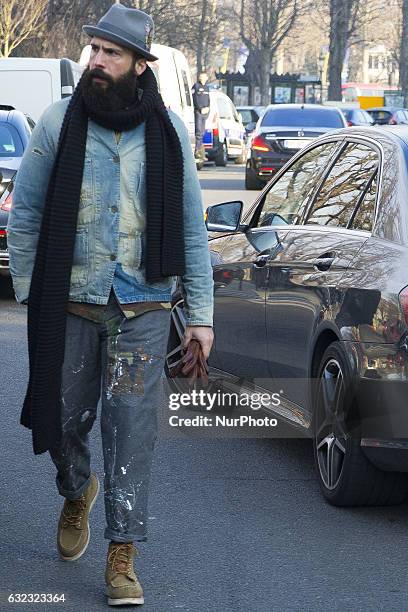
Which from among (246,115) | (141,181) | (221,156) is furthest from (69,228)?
(246,115)

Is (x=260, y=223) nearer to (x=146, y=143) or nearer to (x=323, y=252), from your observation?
(x=323, y=252)

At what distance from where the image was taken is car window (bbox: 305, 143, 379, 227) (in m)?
6.30

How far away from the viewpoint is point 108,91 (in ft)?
15.0

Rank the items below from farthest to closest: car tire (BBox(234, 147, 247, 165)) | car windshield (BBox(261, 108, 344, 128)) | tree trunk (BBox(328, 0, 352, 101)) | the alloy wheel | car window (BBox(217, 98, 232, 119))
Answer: tree trunk (BBox(328, 0, 352, 101))
car tire (BBox(234, 147, 247, 165))
car window (BBox(217, 98, 232, 119))
car windshield (BBox(261, 108, 344, 128))
the alloy wheel

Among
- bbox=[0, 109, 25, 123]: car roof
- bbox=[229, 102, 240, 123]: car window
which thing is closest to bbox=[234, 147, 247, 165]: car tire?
bbox=[229, 102, 240, 123]: car window

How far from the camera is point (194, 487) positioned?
6258 mm

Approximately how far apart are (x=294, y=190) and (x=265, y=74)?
7056 centimetres

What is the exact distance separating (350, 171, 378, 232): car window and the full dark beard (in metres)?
1.68

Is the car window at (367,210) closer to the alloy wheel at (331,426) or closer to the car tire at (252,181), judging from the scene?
the alloy wheel at (331,426)

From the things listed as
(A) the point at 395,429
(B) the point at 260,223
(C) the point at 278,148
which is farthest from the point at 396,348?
(C) the point at 278,148

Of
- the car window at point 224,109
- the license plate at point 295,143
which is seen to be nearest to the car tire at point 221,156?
the car window at point 224,109

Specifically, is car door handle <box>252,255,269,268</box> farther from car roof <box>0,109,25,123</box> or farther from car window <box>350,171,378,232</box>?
car roof <box>0,109,25,123</box>

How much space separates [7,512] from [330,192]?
2017 millimetres

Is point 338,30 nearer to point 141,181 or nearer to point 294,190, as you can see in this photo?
point 294,190
